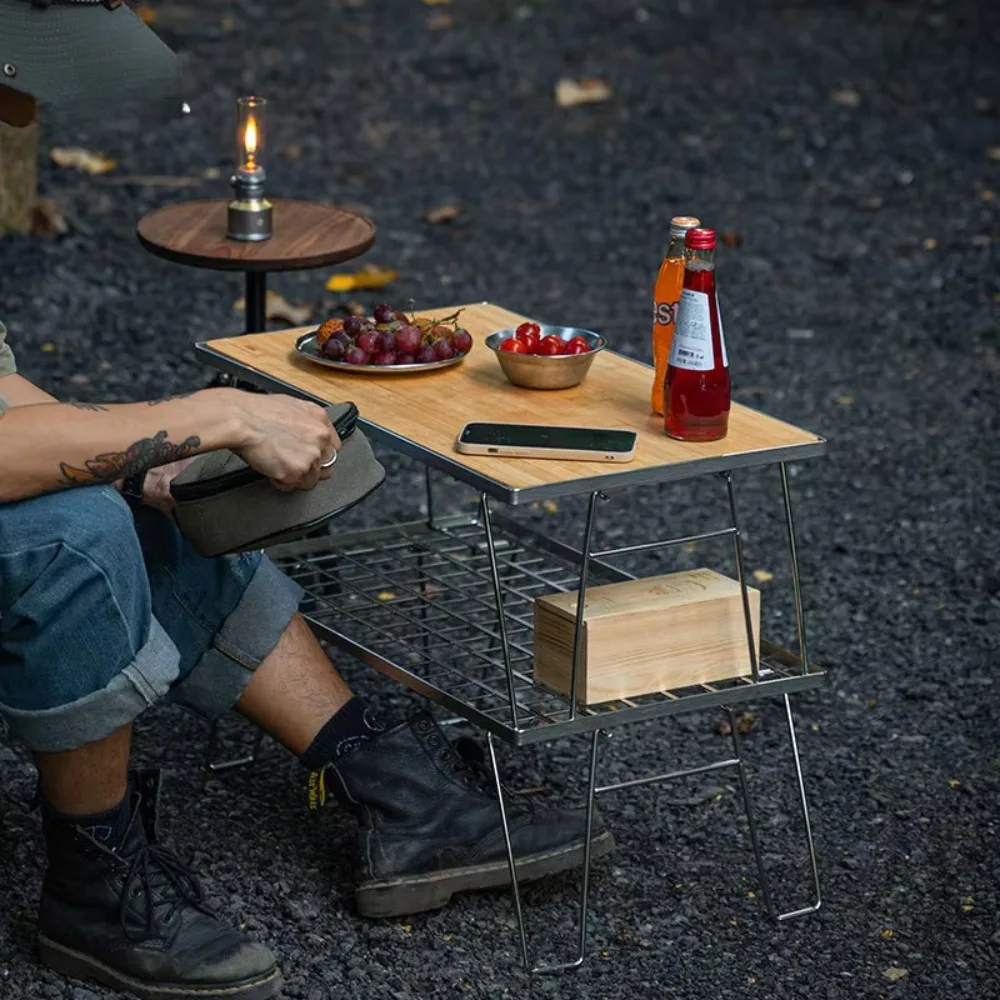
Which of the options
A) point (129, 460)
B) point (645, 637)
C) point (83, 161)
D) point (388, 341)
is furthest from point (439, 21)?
point (129, 460)

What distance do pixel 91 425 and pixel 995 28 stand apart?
8.96 m

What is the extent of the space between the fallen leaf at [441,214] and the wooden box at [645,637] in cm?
451

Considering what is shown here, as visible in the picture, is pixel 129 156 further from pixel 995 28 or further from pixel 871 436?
pixel 995 28

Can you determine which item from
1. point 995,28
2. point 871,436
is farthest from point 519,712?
point 995,28

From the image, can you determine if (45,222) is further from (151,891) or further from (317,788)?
(151,891)

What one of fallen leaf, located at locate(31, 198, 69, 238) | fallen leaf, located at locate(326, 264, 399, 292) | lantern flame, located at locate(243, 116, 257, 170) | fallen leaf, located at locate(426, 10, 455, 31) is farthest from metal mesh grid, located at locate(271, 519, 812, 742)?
fallen leaf, located at locate(426, 10, 455, 31)

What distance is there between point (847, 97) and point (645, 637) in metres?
6.82

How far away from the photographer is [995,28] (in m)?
10.8

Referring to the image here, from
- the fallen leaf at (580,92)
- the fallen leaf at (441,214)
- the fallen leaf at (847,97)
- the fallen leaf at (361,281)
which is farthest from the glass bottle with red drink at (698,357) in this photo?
the fallen leaf at (847,97)

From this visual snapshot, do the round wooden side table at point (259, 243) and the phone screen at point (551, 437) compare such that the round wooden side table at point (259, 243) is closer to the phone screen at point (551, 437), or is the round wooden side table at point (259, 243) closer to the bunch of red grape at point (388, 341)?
the bunch of red grape at point (388, 341)

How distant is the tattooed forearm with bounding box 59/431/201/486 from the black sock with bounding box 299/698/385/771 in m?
0.62

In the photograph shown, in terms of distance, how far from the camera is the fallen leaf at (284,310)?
6320 mm

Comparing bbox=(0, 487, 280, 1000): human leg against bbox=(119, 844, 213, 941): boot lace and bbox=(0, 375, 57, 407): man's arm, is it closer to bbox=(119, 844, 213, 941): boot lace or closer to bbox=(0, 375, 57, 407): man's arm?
bbox=(119, 844, 213, 941): boot lace

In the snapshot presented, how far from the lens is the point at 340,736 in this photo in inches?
131
